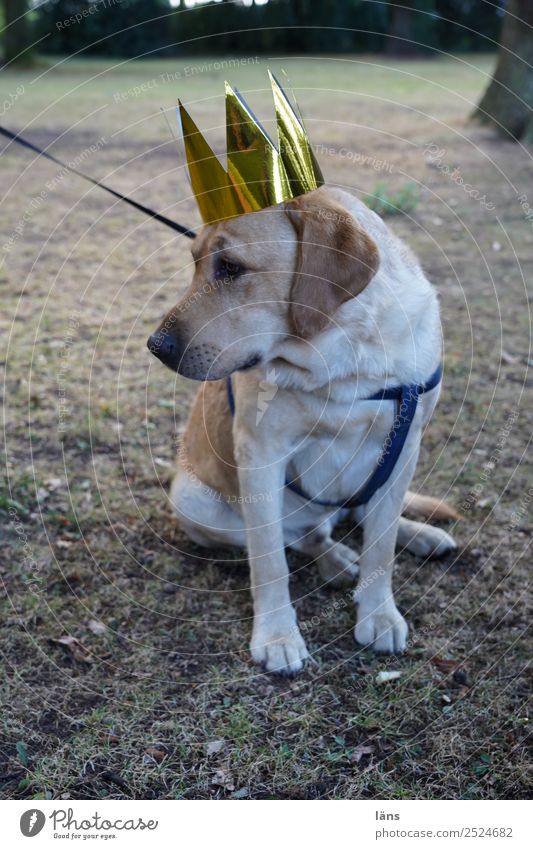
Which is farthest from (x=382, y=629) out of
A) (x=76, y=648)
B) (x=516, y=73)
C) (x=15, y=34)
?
(x=15, y=34)

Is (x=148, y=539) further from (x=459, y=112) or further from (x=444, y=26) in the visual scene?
(x=444, y=26)

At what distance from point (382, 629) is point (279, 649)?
0.48m

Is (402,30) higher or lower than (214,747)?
higher

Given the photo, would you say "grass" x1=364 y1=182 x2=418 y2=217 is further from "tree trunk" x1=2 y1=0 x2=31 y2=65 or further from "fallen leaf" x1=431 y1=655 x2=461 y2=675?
"tree trunk" x1=2 y1=0 x2=31 y2=65

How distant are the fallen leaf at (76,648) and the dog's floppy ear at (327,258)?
178 centimetres

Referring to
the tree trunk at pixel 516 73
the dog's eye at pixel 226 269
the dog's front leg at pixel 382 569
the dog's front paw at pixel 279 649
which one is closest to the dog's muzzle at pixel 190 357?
the dog's eye at pixel 226 269

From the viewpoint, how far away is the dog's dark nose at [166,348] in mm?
3277

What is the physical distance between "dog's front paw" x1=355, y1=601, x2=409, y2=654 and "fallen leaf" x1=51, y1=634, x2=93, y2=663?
121 centimetres

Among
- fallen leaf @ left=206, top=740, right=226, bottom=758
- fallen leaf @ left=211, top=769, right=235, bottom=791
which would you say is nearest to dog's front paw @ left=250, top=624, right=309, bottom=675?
fallen leaf @ left=206, top=740, right=226, bottom=758

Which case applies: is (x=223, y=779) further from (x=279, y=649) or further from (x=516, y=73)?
(x=516, y=73)

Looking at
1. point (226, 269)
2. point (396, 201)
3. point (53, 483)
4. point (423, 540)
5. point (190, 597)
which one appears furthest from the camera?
point (396, 201)

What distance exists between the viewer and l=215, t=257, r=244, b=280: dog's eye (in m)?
3.18

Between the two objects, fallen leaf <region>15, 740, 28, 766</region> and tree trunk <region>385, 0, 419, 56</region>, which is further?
tree trunk <region>385, 0, 419, 56</region>

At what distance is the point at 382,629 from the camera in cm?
371
